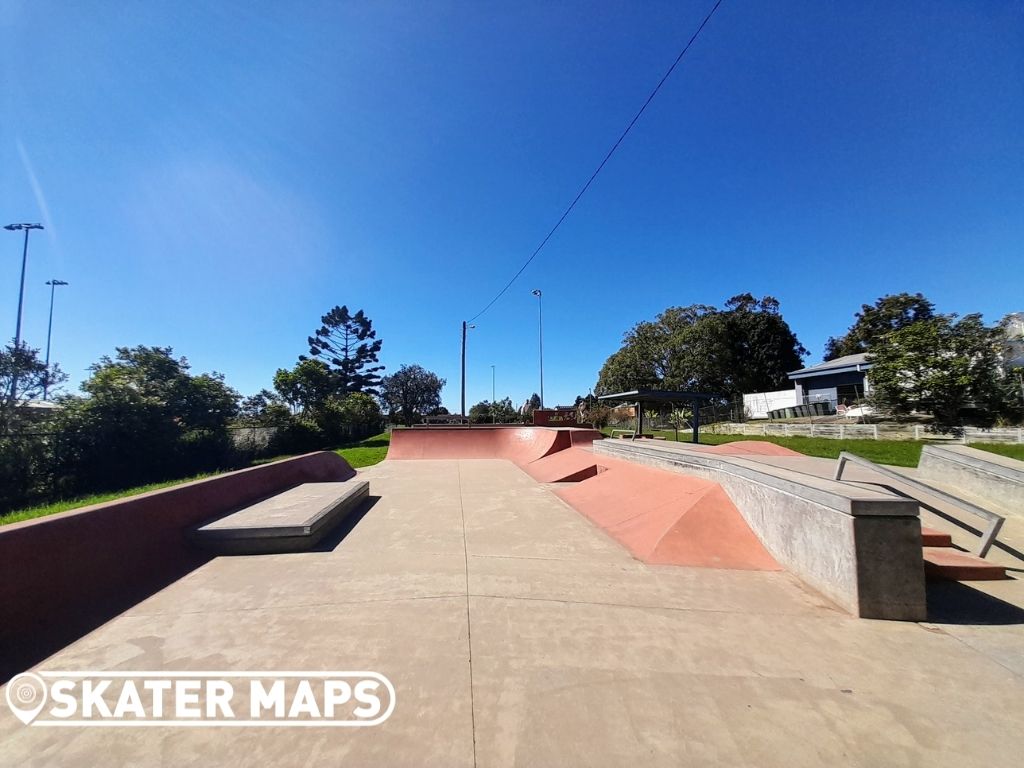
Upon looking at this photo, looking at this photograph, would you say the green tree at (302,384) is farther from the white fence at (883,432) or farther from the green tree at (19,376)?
the white fence at (883,432)

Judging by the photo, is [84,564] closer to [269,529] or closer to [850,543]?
[269,529]

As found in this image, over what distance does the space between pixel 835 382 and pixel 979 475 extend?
29.5 meters

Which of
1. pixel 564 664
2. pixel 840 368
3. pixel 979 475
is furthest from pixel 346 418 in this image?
pixel 840 368

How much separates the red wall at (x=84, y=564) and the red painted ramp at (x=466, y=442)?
38.1 ft

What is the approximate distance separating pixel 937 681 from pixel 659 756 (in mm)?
1986

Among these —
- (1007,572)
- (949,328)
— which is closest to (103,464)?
(1007,572)

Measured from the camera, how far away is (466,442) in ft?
59.9

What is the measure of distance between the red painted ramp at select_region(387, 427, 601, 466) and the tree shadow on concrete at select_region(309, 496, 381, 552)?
841 cm

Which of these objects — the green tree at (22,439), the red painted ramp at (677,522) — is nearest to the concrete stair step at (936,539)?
the red painted ramp at (677,522)

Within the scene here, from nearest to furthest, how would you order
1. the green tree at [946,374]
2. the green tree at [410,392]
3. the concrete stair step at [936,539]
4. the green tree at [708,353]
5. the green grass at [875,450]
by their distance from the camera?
the concrete stair step at [936,539] < the green grass at [875,450] < the green tree at [946,374] < the green tree at [708,353] < the green tree at [410,392]

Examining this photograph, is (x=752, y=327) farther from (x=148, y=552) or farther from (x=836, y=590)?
(x=148, y=552)

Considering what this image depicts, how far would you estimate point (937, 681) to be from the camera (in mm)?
2508

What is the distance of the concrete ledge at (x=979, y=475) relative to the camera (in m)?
5.91

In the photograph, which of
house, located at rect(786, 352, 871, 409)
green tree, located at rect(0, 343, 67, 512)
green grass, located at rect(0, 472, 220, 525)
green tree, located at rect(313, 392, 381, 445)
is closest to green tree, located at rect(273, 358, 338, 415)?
green tree, located at rect(313, 392, 381, 445)
